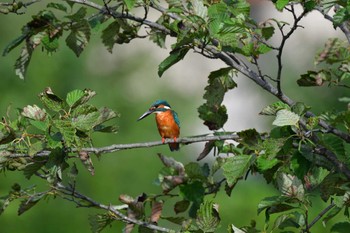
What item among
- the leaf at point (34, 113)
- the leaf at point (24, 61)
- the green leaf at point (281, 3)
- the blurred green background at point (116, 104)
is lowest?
the blurred green background at point (116, 104)

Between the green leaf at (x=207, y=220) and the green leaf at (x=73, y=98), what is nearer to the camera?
the green leaf at (x=207, y=220)

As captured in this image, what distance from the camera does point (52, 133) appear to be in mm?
3500

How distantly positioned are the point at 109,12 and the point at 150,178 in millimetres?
8039

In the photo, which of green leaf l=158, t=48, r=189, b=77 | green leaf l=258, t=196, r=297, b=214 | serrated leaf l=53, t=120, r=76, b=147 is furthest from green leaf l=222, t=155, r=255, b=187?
serrated leaf l=53, t=120, r=76, b=147

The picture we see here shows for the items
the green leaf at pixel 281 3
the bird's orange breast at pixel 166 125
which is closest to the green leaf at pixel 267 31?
the green leaf at pixel 281 3

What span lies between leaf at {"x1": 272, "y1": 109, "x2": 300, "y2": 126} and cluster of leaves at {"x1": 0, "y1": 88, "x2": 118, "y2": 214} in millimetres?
723

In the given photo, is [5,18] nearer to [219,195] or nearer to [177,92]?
[177,92]

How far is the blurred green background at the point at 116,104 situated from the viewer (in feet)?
31.2

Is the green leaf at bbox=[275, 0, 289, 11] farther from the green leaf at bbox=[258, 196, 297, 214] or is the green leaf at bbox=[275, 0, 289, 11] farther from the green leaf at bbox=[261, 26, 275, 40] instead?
the green leaf at bbox=[258, 196, 297, 214]

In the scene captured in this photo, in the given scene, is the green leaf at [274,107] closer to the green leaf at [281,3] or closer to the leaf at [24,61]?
the green leaf at [281,3]

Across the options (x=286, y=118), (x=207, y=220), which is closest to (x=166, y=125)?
(x=207, y=220)

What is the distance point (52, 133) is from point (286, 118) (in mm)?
1030

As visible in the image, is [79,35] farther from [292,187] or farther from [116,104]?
[116,104]

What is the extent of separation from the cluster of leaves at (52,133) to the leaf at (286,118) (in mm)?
723
